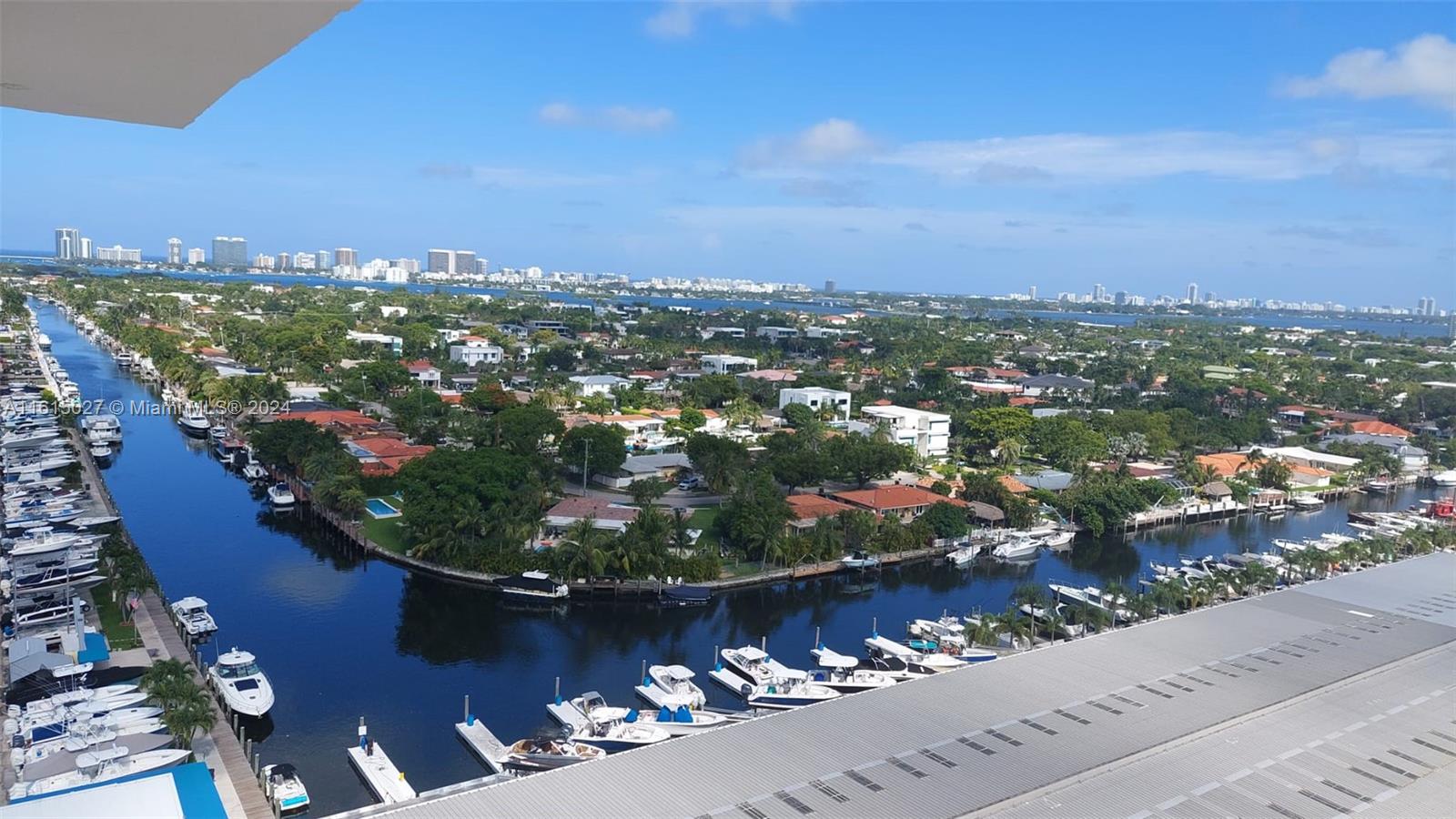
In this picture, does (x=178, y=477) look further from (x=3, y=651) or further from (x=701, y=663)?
(x=701, y=663)

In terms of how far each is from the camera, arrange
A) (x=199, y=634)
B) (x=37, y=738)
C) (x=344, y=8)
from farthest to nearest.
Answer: (x=199, y=634)
(x=37, y=738)
(x=344, y=8)

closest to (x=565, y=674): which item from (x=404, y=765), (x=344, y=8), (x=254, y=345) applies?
(x=404, y=765)

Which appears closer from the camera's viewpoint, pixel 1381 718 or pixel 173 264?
pixel 1381 718

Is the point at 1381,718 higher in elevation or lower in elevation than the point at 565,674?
higher

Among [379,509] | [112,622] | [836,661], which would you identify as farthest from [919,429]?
[112,622]

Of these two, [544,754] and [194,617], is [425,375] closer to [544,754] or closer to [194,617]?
[194,617]

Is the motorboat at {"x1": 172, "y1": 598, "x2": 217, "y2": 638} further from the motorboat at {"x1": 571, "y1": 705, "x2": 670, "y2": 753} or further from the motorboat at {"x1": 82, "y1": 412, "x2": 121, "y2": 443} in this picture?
the motorboat at {"x1": 82, "y1": 412, "x2": 121, "y2": 443}
